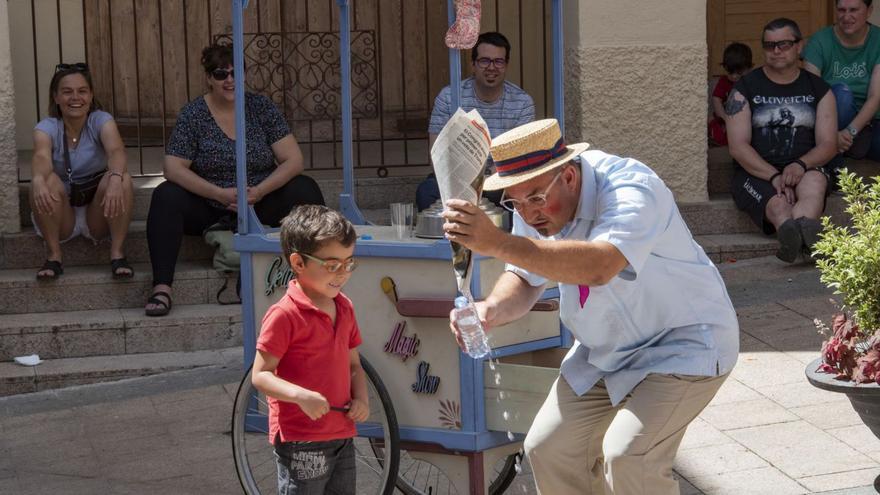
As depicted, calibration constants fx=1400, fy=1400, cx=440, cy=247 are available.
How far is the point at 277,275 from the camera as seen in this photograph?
4965 mm

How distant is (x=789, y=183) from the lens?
816cm

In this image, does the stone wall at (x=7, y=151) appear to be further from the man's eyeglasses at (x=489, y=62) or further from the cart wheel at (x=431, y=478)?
the cart wheel at (x=431, y=478)

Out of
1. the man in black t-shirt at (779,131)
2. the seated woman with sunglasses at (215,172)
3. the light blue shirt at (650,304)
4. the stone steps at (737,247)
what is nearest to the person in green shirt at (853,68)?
the man in black t-shirt at (779,131)

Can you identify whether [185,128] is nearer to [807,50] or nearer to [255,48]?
[255,48]

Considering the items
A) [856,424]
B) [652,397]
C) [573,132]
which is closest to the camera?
[652,397]

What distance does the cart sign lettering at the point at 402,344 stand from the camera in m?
4.62

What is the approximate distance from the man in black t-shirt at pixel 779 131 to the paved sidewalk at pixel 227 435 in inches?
49.2

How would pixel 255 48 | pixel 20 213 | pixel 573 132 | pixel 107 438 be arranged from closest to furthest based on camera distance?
pixel 107 438
pixel 20 213
pixel 573 132
pixel 255 48

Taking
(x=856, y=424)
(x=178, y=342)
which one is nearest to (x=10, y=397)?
(x=178, y=342)

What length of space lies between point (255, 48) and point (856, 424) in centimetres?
589

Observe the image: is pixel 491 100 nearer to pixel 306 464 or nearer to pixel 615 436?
pixel 306 464

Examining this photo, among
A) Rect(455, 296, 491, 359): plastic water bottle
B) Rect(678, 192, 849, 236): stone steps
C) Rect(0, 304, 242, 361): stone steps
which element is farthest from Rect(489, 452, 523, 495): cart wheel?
Rect(678, 192, 849, 236): stone steps

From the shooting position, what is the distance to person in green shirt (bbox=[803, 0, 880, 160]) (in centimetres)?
861

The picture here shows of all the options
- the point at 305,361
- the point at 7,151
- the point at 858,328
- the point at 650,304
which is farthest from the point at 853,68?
the point at 305,361
